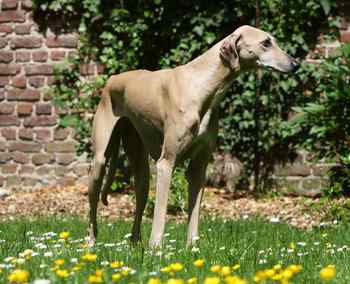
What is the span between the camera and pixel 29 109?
8781 mm

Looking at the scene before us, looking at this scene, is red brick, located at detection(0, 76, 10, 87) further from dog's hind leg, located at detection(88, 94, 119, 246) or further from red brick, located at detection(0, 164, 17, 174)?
dog's hind leg, located at detection(88, 94, 119, 246)

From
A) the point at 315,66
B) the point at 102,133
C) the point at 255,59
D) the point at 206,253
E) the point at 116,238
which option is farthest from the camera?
the point at 315,66

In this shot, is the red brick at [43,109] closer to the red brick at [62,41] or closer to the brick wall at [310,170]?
the red brick at [62,41]

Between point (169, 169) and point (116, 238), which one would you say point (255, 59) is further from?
point (116, 238)

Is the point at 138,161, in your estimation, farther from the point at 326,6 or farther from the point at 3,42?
the point at 3,42

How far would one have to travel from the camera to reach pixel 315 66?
27.2ft

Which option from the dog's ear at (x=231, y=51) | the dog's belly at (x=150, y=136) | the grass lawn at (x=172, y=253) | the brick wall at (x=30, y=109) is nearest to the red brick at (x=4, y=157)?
the brick wall at (x=30, y=109)

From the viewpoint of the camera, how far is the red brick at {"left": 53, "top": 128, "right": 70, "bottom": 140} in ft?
28.6

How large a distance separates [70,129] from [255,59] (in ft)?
15.7

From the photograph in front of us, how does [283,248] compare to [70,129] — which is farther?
[70,129]

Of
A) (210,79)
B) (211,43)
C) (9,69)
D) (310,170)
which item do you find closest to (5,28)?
(9,69)

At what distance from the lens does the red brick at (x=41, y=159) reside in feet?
28.7

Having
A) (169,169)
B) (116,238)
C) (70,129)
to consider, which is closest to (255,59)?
(169,169)

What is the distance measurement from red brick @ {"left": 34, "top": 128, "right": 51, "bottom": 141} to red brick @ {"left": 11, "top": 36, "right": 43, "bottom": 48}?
1.09 meters
